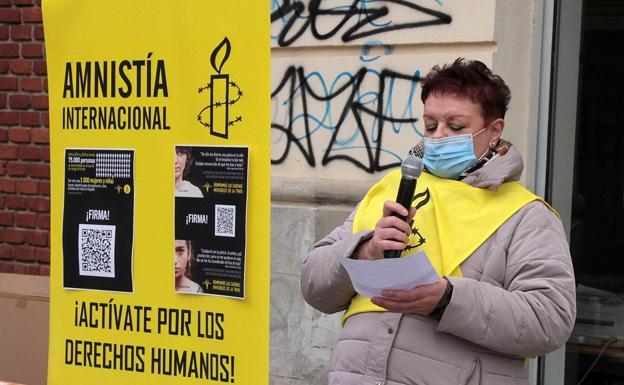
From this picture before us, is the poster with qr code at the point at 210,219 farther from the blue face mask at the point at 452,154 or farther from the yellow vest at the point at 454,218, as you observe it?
the blue face mask at the point at 452,154

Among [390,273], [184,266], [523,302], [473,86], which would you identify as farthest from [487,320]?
[184,266]

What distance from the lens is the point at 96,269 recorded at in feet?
10.9

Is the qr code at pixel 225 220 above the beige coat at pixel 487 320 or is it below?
above

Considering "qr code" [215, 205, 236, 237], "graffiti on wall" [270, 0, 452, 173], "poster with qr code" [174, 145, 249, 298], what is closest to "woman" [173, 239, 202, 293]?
"poster with qr code" [174, 145, 249, 298]

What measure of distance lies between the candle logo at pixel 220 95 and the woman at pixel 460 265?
579 millimetres

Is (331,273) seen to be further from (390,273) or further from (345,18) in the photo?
(345,18)

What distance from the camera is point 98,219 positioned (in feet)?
10.9

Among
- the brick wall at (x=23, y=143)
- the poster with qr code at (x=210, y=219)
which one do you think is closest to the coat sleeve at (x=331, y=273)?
the poster with qr code at (x=210, y=219)

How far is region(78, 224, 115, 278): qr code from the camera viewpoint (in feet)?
10.8

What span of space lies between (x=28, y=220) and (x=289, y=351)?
216cm

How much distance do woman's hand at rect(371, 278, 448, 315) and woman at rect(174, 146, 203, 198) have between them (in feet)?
3.13

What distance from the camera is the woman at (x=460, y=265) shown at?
2.34 metres

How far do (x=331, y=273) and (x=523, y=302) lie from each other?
52 centimetres

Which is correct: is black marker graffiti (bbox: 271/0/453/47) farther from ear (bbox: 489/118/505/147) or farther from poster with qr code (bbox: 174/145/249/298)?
ear (bbox: 489/118/505/147)
